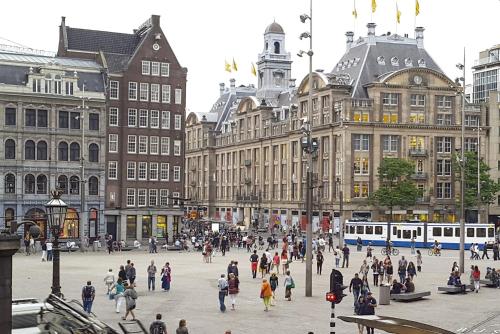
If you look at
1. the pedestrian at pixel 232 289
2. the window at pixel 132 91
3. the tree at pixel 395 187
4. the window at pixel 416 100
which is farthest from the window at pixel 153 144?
the pedestrian at pixel 232 289

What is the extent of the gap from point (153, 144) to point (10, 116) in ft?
52.7

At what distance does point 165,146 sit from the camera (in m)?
86.7

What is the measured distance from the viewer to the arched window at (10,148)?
76125 mm

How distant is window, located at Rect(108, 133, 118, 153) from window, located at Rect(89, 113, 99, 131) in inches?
92.0

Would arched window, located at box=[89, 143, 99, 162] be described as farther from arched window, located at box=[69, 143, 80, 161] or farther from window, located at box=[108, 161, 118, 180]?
window, located at box=[108, 161, 118, 180]

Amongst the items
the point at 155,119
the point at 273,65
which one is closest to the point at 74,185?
the point at 155,119

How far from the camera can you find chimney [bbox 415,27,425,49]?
11039 centimetres

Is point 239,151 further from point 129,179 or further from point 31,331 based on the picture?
point 31,331

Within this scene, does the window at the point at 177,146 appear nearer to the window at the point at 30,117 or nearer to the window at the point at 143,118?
the window at the point at 143,118

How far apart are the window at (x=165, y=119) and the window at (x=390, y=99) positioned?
31.8 m

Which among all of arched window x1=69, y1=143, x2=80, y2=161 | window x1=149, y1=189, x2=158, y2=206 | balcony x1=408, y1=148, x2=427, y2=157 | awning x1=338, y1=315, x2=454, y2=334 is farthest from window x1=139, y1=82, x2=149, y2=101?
awning x1=338, y1=315, x2=454, y2=334

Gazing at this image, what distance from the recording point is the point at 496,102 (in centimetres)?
10994

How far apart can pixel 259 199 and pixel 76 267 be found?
256 ft

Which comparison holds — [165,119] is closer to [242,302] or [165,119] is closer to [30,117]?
[30,117]
